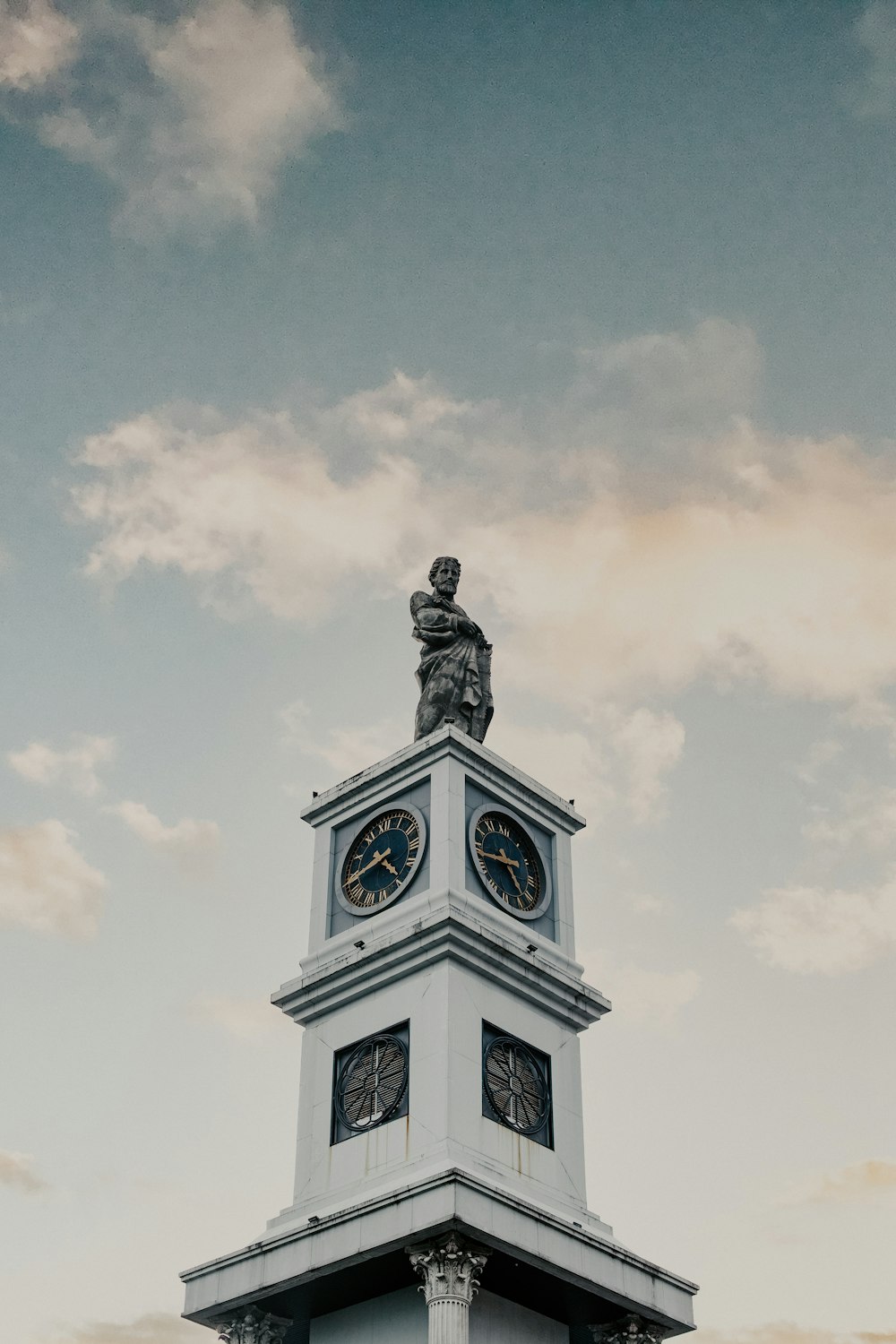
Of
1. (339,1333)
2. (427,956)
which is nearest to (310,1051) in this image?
(427,956)

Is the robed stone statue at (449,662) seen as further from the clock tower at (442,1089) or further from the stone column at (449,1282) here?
the stone column at (449,1282)

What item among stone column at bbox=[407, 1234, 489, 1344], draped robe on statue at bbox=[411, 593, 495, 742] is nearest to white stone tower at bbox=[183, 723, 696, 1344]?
stone column at bbox=[407, 1234, 489, 1344]

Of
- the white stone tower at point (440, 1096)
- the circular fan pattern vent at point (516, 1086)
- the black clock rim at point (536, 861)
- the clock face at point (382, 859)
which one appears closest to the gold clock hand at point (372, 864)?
the clock face at point (382, 859)

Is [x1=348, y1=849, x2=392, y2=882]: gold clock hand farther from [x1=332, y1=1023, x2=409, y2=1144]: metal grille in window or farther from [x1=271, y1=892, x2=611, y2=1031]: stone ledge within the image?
[x1=332, y1=1023, x2=409, y2=1144]: metal grille in window

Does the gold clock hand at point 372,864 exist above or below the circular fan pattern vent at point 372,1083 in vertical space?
above

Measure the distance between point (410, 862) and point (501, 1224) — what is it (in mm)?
10730

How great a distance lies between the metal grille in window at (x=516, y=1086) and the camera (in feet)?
129

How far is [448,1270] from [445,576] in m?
21.9

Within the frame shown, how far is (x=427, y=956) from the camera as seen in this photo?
1580 inches

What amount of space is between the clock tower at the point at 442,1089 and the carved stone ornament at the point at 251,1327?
2.4 inches

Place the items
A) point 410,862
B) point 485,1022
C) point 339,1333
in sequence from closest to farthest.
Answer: point 339,1333
point 485,1022
point 410,862

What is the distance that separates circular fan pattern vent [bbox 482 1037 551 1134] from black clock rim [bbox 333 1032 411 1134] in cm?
198

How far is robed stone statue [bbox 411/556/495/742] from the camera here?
154ft

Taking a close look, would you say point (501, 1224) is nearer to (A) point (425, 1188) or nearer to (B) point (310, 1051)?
(A) point (425, 1188)
